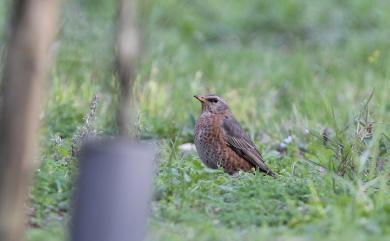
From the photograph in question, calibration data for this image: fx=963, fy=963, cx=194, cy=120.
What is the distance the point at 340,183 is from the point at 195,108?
4158 millimetres

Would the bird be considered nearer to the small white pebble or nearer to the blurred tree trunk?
the small white pebble

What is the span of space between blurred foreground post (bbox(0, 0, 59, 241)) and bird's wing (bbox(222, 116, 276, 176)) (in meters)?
3.69

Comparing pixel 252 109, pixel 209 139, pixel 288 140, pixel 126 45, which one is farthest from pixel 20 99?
pixel 252 109

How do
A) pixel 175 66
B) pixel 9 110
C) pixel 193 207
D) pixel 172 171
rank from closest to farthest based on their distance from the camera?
pixel 9 110, pixel 193 207, pixel 172 171, pixel 175 66

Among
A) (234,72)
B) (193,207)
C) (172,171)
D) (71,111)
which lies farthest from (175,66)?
(193,207)

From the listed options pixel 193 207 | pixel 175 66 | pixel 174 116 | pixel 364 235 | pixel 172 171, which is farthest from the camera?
pixel 175 66

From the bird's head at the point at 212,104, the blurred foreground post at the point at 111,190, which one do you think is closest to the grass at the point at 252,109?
the bird's head at the point at 212,104

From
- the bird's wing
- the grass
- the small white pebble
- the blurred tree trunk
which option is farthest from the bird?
the blurred tree trunk

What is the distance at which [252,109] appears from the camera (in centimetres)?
966

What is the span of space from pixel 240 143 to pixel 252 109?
187cm

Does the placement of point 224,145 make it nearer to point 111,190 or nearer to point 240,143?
point 240,143

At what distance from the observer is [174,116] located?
30.3 ft

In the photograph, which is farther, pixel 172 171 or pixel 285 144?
pixel 285 144

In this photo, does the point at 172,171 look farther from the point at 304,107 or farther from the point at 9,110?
the point at 304,107
